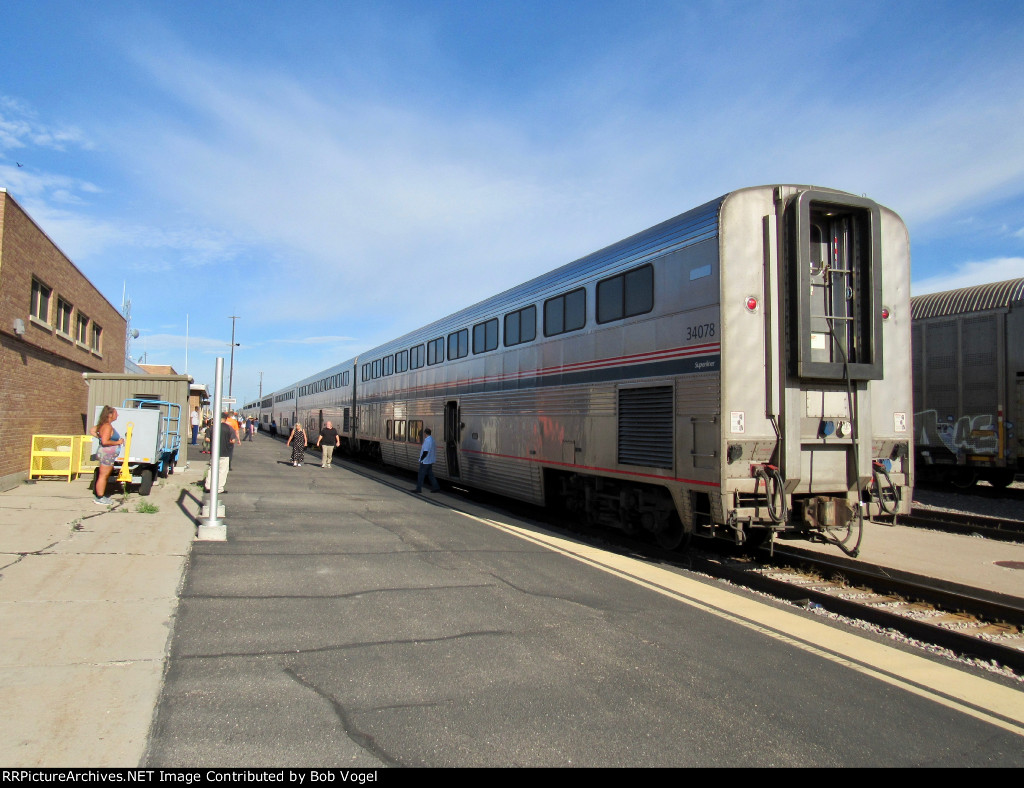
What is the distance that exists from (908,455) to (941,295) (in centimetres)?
958

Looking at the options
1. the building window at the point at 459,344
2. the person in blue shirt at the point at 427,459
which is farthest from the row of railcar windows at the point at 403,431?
the building window at the point at 459,344

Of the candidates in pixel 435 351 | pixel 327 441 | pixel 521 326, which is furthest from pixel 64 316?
pixel 521 326

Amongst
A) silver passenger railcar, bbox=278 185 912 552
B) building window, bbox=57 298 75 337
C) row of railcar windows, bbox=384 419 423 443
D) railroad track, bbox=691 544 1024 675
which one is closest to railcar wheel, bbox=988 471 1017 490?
silver passenger railcar, bbox=278 185 912 552

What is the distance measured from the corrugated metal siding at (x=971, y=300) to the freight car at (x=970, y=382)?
0.02 meters

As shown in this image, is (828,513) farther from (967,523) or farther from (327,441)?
(327,441)

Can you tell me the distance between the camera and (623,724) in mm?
3527

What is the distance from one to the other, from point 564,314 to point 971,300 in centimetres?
980

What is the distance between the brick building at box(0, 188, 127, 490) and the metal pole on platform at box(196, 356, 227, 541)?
6432 mm

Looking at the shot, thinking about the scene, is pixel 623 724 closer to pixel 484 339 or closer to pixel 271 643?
pixel 271 643

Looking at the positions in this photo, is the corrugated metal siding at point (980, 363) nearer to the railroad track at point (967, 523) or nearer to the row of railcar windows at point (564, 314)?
the railroad track at point (967, 523)

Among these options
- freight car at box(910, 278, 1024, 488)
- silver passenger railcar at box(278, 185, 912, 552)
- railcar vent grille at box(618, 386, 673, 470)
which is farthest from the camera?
freight car at box(910, 278, 1024, 488)

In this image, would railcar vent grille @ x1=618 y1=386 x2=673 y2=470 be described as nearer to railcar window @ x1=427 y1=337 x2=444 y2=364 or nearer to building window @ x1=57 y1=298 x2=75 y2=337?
railcar window @ x1=427 y1=337 x2=444 y2=364

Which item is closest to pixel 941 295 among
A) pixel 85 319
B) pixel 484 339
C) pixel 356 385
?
pixel 484 339

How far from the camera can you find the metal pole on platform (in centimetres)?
805
